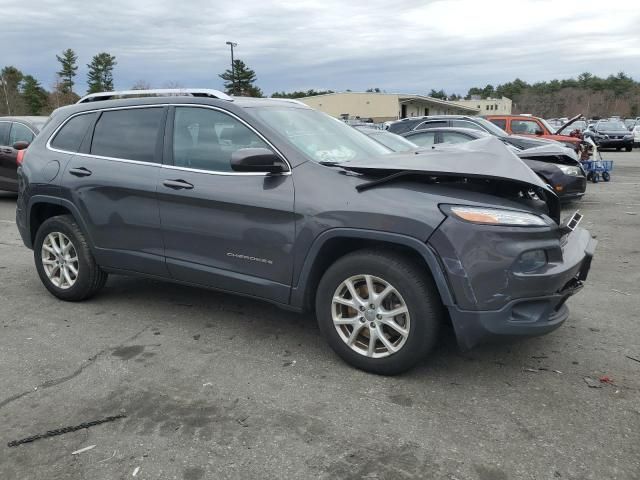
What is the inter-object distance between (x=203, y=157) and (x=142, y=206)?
66cm

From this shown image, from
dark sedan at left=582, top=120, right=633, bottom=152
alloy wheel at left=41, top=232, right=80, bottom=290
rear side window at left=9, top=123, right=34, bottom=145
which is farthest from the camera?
dark sedan at left=582, top=120, right=633, bottom=152

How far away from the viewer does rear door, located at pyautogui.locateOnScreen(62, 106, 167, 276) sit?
432cm

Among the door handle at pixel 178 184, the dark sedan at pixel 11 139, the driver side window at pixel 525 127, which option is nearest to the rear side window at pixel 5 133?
the dark sedan at pixel 11 139

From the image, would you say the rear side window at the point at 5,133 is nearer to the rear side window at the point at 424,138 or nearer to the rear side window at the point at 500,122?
A: the rear side window at the point at 424,138

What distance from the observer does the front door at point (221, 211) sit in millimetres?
3715

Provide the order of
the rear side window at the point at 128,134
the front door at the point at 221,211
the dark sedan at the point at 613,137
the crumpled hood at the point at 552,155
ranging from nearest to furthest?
the front door at the point at 221,211, the rear side window at the point at 128,134, the crumpled hood at the point at 552,155, the dark sedan at the point at 613,137

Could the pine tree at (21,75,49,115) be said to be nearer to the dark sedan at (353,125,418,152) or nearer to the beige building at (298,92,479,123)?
the beige building at (298,92,479,123)

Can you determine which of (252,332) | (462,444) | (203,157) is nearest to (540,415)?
(462,444)

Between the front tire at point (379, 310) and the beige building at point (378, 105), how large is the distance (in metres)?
62.9

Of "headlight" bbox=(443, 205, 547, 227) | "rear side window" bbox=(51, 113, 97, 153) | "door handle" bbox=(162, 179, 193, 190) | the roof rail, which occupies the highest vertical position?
the roof rail

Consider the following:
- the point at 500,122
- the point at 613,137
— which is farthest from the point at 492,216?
the point at 613,137

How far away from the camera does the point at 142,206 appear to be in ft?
14.2

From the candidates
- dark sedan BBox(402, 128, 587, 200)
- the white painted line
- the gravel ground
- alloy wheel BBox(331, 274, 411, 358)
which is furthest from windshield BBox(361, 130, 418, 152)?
the white painted line

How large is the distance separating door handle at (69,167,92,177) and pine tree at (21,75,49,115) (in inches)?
3179
